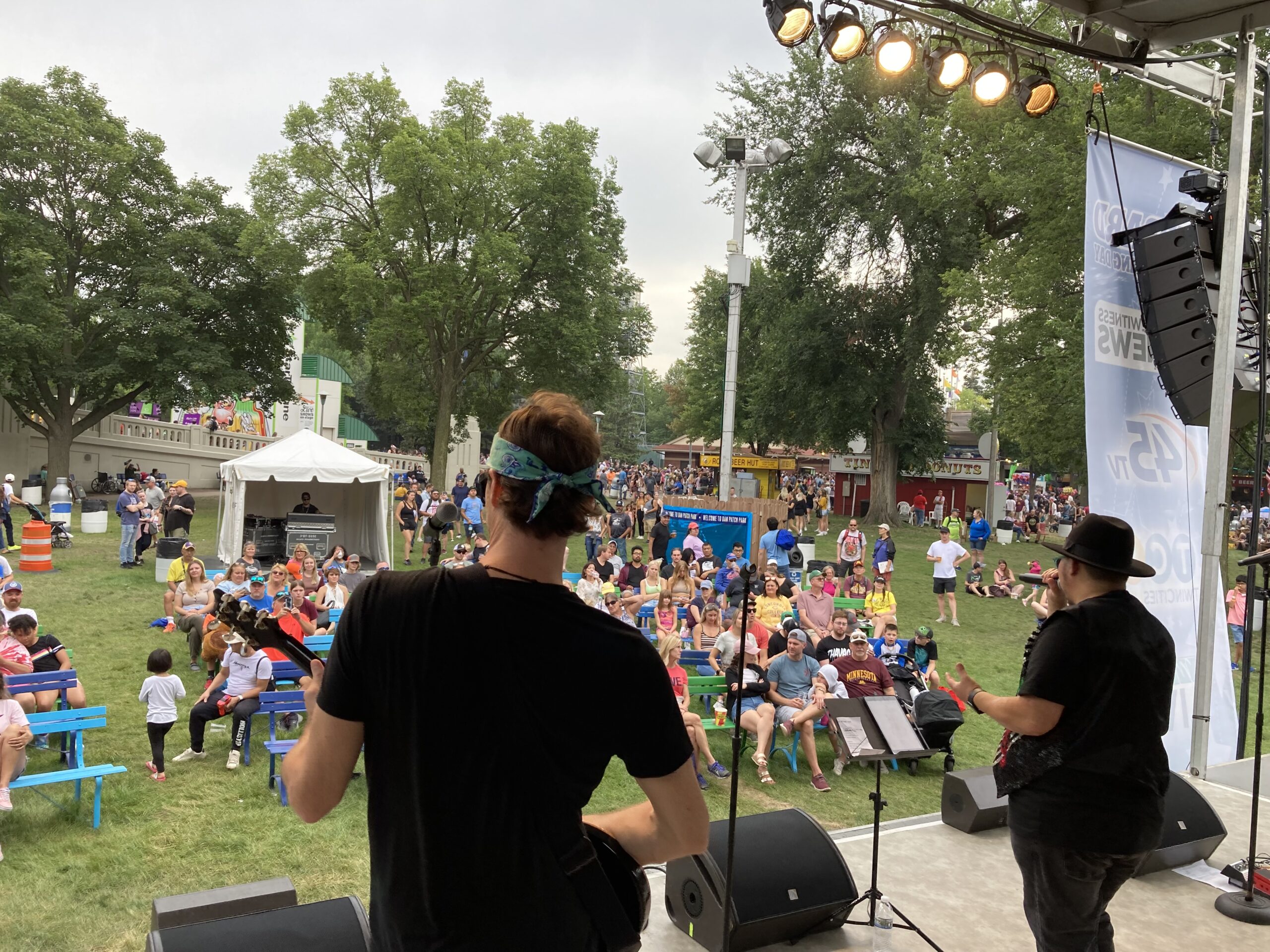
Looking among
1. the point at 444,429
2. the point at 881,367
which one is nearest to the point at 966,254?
the point at 881,367

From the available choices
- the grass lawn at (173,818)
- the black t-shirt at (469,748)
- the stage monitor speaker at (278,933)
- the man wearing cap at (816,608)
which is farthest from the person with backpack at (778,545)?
the black t-shirt at (469,748)

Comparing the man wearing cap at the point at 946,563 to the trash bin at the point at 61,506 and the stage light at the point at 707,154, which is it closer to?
the stage light at the point at 707,154

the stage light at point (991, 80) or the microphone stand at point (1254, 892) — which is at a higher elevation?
the stage light at point (991, 80)

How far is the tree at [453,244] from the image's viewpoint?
1145 inches

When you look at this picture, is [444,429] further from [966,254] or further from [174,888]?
[174,888]

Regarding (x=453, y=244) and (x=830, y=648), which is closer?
(x=830, y=648)

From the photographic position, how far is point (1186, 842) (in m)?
5.15

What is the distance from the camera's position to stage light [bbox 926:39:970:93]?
20.7 ft

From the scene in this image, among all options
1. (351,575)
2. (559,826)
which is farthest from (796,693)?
(559,826)

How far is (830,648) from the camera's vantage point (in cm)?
968

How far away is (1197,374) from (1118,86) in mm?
17508

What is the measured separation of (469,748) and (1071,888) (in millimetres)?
2467

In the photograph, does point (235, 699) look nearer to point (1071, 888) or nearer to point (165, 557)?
point (1071, 888)

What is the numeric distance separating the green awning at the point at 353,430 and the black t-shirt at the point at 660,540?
4492 centimetres
